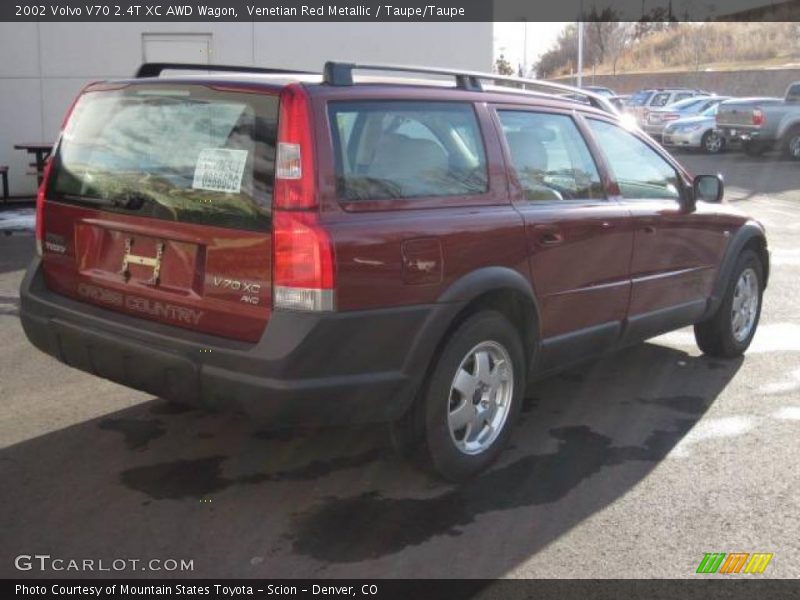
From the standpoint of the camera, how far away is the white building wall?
12.3 meters

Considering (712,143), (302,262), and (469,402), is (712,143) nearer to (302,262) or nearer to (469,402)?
(469,402)

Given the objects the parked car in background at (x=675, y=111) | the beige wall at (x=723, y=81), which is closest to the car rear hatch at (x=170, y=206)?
the parked car in background at (x=675, y=111)

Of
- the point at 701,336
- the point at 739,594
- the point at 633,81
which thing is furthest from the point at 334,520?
the point at 633,81

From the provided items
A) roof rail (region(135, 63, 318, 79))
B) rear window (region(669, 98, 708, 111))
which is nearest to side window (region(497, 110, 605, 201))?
roof rail (region(135, 63, 318, 79))

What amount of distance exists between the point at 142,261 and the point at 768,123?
21.9 meters

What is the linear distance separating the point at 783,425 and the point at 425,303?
2403mm

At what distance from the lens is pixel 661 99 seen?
31.6m

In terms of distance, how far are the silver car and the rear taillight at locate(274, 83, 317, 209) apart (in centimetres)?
2337

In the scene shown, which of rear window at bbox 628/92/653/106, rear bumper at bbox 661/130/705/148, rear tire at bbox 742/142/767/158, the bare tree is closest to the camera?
rear tire at bbox 742/142/767/158

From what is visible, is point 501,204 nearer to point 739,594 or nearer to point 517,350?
point 517,350

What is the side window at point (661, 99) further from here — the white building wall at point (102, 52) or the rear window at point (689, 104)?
the white building wall at point (102, 52)

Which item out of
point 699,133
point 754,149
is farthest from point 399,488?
point 699,133

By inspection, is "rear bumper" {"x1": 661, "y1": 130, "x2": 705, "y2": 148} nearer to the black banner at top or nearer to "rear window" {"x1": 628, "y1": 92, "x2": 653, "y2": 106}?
"rear window" {"x1": 628, "y1": 92, "x2": 653, "y2": 106}

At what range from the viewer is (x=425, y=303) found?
362 cm
